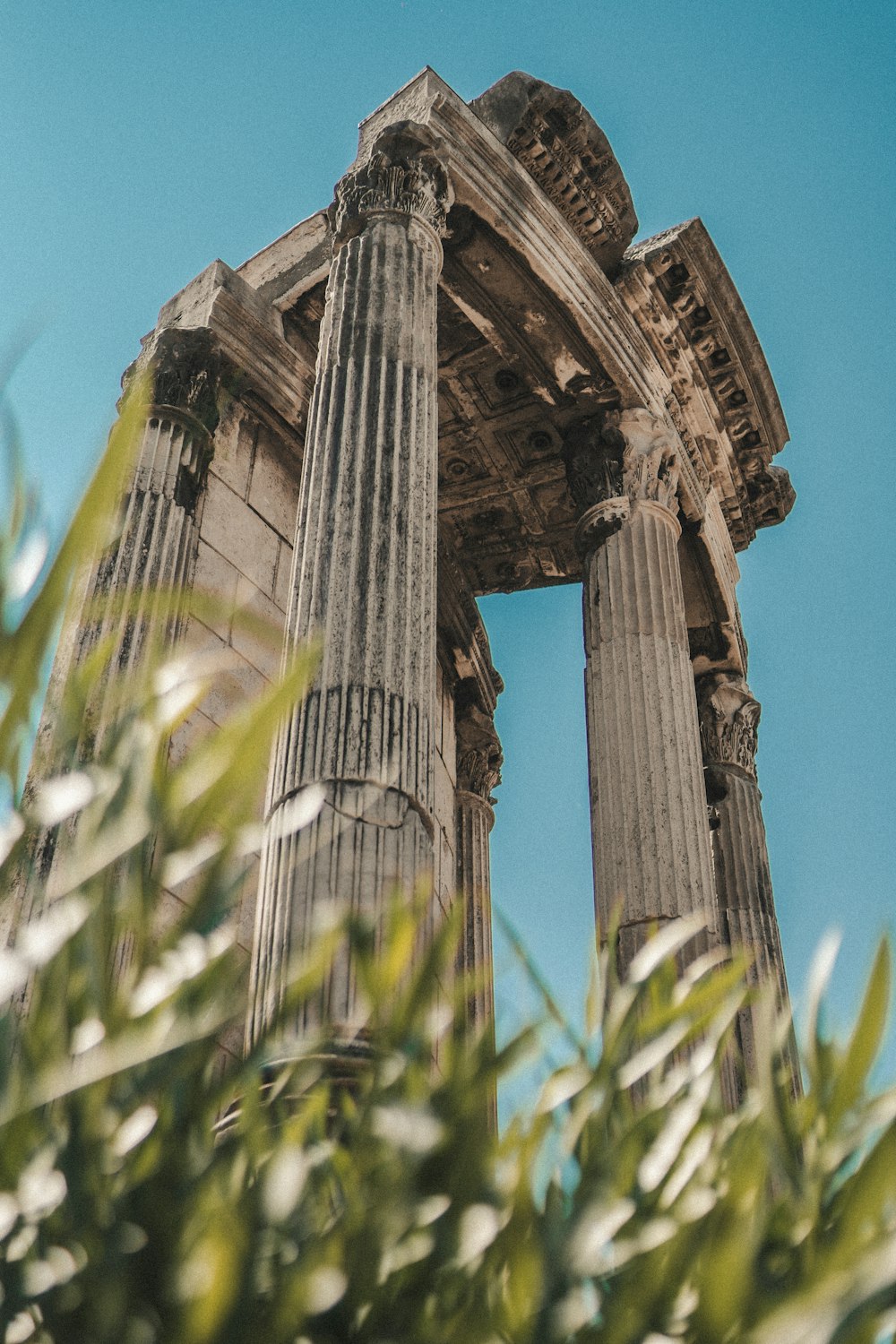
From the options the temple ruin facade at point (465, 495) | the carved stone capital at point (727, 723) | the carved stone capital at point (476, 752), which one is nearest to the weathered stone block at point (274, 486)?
the temple ruin facade at point (465, 495)

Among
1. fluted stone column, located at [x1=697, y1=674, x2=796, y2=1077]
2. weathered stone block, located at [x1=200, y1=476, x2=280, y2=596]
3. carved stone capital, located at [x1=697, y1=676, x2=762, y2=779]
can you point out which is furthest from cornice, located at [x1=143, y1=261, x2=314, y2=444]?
fluted stone column, located at [x1=697, y1=674, x2=796, y2=1077]

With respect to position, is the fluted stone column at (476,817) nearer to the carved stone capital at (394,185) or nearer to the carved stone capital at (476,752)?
the carved stone capital at (476,752)

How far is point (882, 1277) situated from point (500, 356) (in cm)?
1286

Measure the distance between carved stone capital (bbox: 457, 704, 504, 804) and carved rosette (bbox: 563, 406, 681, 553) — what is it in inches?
154

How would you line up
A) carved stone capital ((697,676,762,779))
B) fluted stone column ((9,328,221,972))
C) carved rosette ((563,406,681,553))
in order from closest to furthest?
fluted stone column ((9,328,221,972))
carved rosette ((563,406,681,553))
carved stone capital ((697,676,762,779))

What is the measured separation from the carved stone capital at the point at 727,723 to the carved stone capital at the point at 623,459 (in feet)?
9.84

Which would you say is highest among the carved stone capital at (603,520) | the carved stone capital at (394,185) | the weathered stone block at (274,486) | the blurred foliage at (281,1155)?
the carved stone capital at (394,185)

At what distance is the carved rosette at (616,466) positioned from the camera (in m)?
13.2

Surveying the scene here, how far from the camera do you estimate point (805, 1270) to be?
1.98m

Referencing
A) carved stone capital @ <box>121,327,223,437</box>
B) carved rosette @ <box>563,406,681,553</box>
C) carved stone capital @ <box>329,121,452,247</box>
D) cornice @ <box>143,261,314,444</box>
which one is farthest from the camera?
carved rosette @ <box>563,406,681,553</box>

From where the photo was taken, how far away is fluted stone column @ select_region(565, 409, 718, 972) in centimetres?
1122

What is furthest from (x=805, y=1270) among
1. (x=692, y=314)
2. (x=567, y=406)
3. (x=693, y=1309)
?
(x=692, y=314)

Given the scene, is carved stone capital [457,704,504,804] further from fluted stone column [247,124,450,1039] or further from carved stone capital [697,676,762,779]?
fluted stone column [247,124,450,1039]

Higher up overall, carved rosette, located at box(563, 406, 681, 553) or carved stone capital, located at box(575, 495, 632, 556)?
carved rosette, located at box(563, 406, 681, 553)
